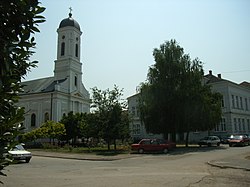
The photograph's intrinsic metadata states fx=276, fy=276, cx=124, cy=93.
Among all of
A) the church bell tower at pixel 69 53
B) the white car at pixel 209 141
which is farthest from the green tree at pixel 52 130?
the church bell tower at pixel 69 53

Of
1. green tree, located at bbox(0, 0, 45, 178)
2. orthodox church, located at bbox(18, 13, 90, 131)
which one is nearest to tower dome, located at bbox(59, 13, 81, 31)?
orthodox church, located at bbox(18, 13, 90, 131)

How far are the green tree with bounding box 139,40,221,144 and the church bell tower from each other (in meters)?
31.0

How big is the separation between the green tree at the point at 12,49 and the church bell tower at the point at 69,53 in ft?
204

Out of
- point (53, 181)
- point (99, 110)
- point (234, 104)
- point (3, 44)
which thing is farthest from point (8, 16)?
point (234, 104)

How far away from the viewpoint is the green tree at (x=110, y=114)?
33641 mm

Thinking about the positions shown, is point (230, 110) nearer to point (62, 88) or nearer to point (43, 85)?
point (62, 88)

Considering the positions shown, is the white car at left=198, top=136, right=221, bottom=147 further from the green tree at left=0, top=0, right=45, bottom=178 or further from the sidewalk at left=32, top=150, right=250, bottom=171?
the green tree at left=0, top=0, right=45, bottom=178

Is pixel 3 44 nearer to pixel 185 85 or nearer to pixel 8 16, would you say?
pixel 8 16

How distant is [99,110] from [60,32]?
1511 inches

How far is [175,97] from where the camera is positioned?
118 ft

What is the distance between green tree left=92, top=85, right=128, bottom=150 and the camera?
3364 centimetres

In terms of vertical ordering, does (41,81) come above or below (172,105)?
above

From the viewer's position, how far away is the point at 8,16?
348 centimetres

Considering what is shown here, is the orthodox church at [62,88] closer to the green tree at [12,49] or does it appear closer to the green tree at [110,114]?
the green tree at [110,114]
